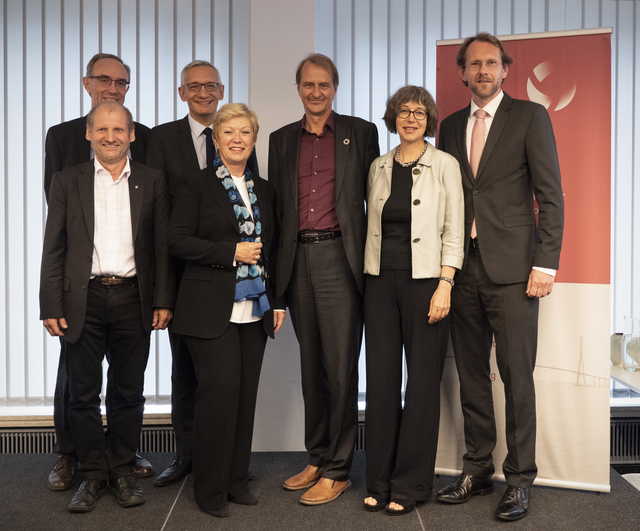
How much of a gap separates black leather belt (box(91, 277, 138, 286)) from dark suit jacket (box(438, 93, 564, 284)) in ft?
4.86

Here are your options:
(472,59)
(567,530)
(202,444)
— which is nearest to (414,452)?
(567,530)

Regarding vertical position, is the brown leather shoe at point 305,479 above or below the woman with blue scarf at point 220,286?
below

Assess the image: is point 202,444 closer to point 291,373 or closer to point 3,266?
point 291,373

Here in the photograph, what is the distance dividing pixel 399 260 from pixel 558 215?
0.70 m

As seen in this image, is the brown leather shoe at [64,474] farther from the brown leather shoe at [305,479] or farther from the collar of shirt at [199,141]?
the collar of shirt at [199,141]

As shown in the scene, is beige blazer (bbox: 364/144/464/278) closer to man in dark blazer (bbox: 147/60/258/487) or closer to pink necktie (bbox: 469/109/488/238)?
pink necktie (bbox: 469/109/488/238)

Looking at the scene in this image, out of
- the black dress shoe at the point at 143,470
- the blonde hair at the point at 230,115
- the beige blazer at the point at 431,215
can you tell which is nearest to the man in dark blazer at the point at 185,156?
the black dress shoe at the point at 143,470

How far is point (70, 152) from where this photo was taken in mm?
2867

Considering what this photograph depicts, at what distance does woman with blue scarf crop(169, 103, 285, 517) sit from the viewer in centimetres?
241

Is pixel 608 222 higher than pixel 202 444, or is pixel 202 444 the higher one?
pixel 608 222

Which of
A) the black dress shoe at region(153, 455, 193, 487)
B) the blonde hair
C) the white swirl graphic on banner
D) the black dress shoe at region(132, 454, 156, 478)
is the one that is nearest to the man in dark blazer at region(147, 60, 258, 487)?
the black dress shoe at region(153, 455, 193, 487)

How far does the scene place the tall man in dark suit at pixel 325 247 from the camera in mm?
2629

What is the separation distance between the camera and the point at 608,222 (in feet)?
9.27

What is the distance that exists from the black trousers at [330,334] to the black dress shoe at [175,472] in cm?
68
